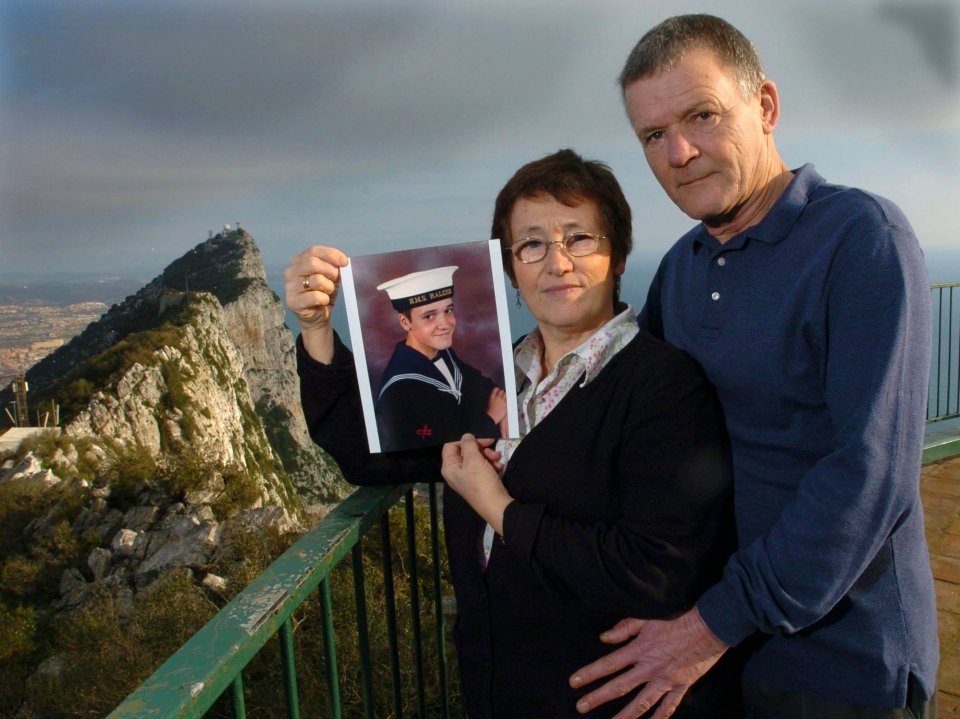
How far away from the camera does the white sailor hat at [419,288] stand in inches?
57.6

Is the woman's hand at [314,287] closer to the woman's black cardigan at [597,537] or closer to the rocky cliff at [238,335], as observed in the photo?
the woman's black cardigan at [597,537]

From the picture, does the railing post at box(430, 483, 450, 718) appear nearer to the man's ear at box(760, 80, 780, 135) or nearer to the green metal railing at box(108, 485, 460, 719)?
the green metal railing at box(108, 485, 460, 719)

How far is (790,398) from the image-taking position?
1.34m

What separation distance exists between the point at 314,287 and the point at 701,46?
0.95 m

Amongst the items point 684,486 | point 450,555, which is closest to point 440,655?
point 450,555

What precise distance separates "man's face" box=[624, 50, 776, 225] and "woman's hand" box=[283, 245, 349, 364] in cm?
73

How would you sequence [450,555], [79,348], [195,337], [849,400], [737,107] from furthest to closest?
[79,348]
[195,337]
[450,555]
[737,107]
[849,400]

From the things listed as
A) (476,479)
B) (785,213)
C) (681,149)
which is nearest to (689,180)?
(681,149)

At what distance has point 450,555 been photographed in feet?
5.44

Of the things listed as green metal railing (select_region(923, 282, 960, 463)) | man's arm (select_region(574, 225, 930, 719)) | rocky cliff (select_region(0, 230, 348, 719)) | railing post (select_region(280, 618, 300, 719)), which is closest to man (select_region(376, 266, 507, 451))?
railing post (select_region(280, 618, 300, 719))

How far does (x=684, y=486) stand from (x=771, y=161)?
0.75 metres

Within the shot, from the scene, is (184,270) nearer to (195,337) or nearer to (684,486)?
(195,337)

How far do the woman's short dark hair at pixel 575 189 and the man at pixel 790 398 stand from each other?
136mm

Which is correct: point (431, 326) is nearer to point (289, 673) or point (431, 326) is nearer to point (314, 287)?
point (314, 287)
